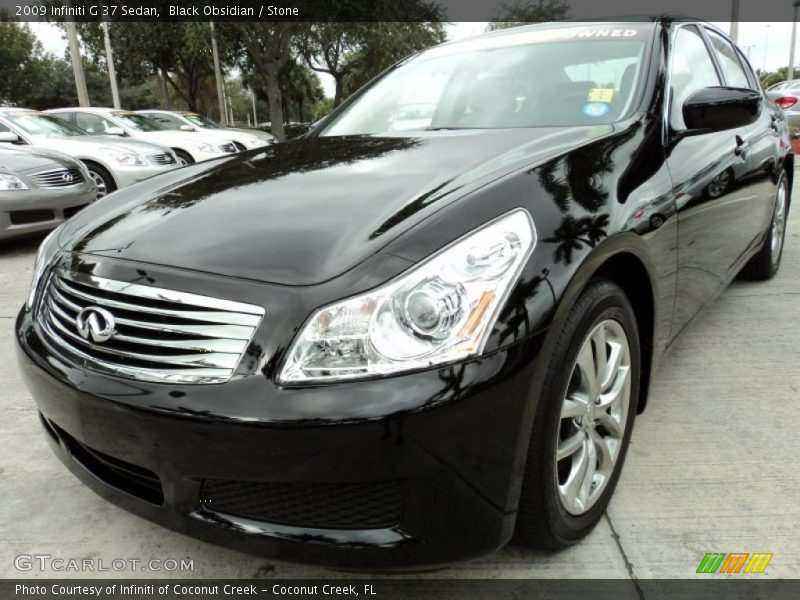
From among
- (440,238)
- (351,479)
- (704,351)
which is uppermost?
(440,238)

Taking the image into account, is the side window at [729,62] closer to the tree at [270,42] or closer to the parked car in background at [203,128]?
the parked car in background at [203,128]

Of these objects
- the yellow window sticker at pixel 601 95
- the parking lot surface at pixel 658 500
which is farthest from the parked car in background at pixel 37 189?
the yellow window sticker at pixel 601 95

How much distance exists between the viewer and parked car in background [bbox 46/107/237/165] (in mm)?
10297

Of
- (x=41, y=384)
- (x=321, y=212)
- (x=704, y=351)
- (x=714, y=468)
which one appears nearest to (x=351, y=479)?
(x=321, y=212)

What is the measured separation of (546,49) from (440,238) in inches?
64.2

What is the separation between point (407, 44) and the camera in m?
25.2

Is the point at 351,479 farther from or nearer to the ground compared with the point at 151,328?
A: nearer to the ground

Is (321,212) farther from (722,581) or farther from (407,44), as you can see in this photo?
(407,44)

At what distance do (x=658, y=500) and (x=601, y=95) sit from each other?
4.60 ft

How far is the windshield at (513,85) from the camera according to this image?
2.46m

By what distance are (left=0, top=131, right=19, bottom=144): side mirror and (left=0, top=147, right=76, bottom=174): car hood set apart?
1255 millimetres

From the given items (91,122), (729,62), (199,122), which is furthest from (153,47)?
(729,62)

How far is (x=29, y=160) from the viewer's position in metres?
6.20
